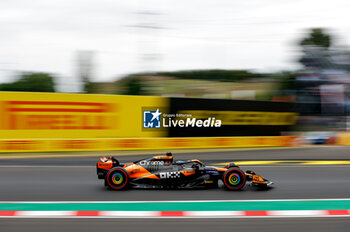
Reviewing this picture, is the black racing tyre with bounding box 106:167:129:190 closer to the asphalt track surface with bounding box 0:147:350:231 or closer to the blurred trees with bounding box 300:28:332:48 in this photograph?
the asphalt track surface with bounding box 0:147:350:231

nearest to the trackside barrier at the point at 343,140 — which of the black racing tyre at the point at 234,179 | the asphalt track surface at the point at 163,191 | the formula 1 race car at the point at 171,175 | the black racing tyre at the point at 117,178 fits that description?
the asphalt track surface at the point at 163,191

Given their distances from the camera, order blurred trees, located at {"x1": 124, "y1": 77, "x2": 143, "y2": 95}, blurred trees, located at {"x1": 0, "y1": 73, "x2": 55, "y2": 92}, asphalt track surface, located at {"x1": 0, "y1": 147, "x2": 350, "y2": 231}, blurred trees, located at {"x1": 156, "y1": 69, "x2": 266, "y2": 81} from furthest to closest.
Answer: blurred trees, located at {"x1": 156, "y1": 69, "x2": 266, "y2": 81} < blurred trees, located at {"x1": 0, "y1": 73, "x2": 55, "y2": 92} < blurred trees, located at {"x1": 124, "y1": 77, "x2": 143, "y2": 95} < asphalt track surface, located at {"x1": 0, "y1": 147, "x2": 350, "y2": 231}

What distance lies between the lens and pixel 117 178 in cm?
788

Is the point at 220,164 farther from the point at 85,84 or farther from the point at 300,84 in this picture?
the point at 300,84

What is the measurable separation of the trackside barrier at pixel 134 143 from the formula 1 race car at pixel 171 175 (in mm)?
7636

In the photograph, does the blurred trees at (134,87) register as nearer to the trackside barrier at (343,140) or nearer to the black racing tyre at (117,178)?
the trackside barrier at (343,140)

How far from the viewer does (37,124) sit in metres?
15.2

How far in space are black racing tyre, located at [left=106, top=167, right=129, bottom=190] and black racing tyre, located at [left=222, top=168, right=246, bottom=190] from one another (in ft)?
6.76

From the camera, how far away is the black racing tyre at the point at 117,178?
7.81 m

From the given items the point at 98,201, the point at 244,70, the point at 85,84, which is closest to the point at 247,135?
the point at 85,84

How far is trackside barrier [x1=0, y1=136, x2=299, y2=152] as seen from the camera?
14.6m

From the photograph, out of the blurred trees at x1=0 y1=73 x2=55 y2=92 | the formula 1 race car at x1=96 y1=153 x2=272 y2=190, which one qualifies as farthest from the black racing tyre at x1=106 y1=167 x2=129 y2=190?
the blurred trees at x1=0 y1=73 x2=55 y2=92

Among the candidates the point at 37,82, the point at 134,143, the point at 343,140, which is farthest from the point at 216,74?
the point at 37,82

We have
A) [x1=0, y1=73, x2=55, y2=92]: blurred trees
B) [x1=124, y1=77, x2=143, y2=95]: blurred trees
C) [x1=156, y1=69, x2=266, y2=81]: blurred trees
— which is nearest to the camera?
[x1=124, y1=77, x2=143, y2=95]: blurred trees
